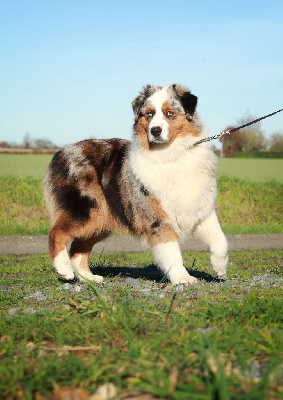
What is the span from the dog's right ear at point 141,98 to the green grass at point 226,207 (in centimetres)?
968

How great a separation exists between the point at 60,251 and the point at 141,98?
2.38m

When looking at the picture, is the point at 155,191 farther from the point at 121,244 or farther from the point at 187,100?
the point at 121,244

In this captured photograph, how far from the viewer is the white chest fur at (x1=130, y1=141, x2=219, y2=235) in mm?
7168

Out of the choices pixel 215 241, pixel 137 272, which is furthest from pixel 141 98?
pixel 137 272

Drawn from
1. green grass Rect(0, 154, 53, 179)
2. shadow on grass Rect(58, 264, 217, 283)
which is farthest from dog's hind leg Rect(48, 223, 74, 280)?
green grass Rect(0, 154, 53, 179)

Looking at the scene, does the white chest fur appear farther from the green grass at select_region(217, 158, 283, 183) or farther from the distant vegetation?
the distant vegetation

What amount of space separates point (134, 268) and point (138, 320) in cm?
616

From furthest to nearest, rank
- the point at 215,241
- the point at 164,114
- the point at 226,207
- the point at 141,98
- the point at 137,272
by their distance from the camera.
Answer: the point at 226,207
the point at 137,272
the point at 141,98
the point at 215,241
the point at 164,114

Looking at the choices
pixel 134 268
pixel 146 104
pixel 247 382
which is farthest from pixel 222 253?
pixel 247 382

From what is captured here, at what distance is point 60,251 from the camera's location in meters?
7.71

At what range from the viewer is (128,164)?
7.71 metres

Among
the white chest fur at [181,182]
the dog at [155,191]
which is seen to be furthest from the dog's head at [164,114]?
the white chest fur at [181,182]

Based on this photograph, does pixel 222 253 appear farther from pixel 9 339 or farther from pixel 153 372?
pixel 153 372

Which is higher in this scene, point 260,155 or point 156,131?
point 156,131
